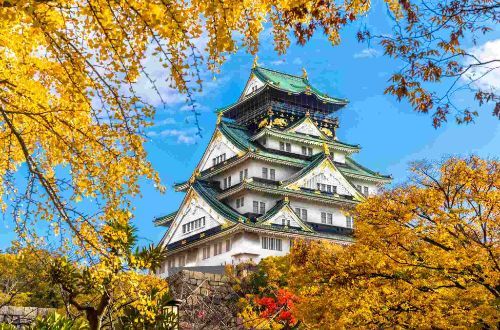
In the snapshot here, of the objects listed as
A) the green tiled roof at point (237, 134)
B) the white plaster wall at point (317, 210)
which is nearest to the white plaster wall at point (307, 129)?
the green tiled roof at point (237, 134)

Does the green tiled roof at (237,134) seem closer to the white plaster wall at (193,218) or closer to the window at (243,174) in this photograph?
the window at (243,174)

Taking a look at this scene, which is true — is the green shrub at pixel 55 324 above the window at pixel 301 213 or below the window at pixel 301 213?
below

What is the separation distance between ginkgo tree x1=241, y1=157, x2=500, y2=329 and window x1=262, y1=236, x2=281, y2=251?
70.6ft

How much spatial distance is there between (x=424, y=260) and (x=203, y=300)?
11180mm

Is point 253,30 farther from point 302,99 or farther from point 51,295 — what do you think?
point 302,99

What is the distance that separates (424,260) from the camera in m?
13.0

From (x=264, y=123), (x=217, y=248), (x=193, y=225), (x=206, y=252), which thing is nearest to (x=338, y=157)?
(x=264, y=123)

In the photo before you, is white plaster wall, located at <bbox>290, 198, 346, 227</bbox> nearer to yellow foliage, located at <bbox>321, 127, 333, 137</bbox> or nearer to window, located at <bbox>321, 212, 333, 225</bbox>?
window, located at <bbox>321, 212, 333, 225</bbox>

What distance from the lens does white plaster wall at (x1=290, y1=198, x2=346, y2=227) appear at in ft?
129

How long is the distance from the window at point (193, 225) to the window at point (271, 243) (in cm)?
511

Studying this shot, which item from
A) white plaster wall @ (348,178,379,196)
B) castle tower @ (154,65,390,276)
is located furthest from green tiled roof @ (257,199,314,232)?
white plaster wall @ (348,178,379,196)

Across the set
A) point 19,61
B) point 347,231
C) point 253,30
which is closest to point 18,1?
point 253,30

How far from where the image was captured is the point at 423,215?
1385cm

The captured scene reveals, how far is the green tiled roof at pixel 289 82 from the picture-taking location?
4410cm
